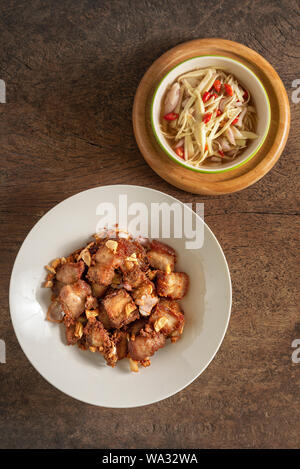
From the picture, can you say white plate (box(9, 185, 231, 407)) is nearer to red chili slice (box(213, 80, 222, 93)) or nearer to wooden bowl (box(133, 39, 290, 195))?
wooden bowl (box(133, 39, 290, 195))

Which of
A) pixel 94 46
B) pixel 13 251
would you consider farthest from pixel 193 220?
pixel 94 46

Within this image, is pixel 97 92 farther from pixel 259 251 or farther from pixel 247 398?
pixel 247 398

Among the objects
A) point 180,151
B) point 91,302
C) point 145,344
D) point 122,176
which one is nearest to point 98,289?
point 91,302

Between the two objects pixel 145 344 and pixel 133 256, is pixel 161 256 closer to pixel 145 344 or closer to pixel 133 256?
pixel 133 256

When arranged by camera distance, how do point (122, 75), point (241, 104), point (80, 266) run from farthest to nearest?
1. point (122, 75)
2. point (241, 104)
3. point (80, 266)

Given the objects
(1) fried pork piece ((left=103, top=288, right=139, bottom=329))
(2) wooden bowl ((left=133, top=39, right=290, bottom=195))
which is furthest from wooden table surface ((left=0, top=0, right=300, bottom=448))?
(1) fried pork piece ((left=103, top=288, right=139, bottom=329))
